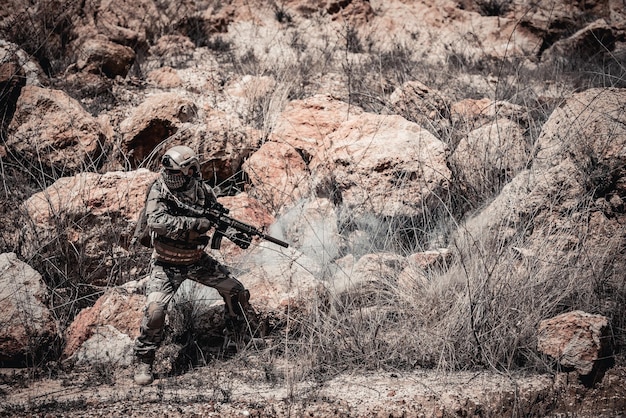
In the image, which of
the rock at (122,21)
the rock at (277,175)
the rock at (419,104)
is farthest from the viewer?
the rock at (122,21)

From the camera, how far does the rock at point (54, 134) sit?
5.00 metres

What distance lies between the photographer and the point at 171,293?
342 cm

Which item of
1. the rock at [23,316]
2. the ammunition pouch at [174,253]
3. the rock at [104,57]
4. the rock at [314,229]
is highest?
the rock at [104,57]

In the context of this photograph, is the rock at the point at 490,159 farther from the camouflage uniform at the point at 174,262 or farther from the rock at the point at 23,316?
the rock at the point at 23,316

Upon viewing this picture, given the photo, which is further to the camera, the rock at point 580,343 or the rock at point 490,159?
the rock at point 490,159

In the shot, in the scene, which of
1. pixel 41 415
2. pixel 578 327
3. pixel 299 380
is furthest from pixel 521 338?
pixel 41 415

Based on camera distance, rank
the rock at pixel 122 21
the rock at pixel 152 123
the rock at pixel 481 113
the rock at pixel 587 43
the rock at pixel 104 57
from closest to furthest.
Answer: the rock at pixel 152 123 → the rock at pixel 481 113 → the rock at pixel 104 57 → the rock at pixel 122 21 → the rock at pixel 587 43

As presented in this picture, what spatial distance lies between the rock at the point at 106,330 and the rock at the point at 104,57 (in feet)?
11.5

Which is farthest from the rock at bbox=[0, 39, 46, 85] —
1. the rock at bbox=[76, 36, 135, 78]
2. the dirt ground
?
the dirt ground

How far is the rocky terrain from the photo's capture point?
317cm

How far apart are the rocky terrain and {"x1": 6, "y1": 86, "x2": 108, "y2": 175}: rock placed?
18 mm

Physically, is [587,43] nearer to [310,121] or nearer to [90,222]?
[310,121]

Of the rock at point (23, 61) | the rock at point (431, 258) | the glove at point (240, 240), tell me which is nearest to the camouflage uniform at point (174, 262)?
the glove at point (240, 240)

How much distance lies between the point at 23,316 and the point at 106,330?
48cm
